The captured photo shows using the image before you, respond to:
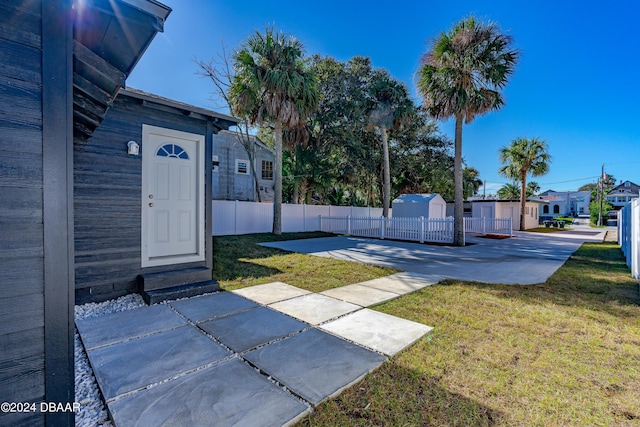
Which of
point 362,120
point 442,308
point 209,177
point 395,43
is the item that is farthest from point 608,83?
point 209,177

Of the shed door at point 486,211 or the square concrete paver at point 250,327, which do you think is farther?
the shed door at point 486,211

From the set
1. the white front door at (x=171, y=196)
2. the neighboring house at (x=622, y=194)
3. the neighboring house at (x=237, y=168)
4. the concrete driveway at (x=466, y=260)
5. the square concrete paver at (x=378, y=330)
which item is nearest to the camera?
the square concrete paver at (x=378, y=330)

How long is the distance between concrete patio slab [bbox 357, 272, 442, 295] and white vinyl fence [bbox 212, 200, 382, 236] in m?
8.97

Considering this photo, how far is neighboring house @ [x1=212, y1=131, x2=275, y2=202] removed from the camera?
17359 mm

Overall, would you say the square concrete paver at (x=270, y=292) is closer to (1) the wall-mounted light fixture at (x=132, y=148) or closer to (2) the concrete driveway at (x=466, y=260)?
(1) the wall-mounted light fixture at (x=132, y=148)

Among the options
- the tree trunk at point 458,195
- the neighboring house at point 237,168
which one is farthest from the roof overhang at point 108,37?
the neighboring house at point 237,168

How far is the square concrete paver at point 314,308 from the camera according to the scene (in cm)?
360

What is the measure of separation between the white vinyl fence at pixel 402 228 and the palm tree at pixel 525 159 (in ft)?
39.0

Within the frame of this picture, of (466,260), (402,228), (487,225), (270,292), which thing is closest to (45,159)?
(270,292)

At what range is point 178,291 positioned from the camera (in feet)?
14.0

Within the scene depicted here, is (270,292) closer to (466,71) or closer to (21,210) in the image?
(21,210)

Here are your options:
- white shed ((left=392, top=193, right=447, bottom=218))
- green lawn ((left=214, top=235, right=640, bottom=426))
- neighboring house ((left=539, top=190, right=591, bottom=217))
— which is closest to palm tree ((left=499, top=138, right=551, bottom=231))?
white shed ((left=392, top=193, right=447, bottom=218))

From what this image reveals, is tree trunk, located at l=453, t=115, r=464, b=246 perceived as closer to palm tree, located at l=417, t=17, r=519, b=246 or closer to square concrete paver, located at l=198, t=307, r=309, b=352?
palm tree, located at l=417, t=17, r=519, b=246

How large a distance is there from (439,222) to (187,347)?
10798mm
